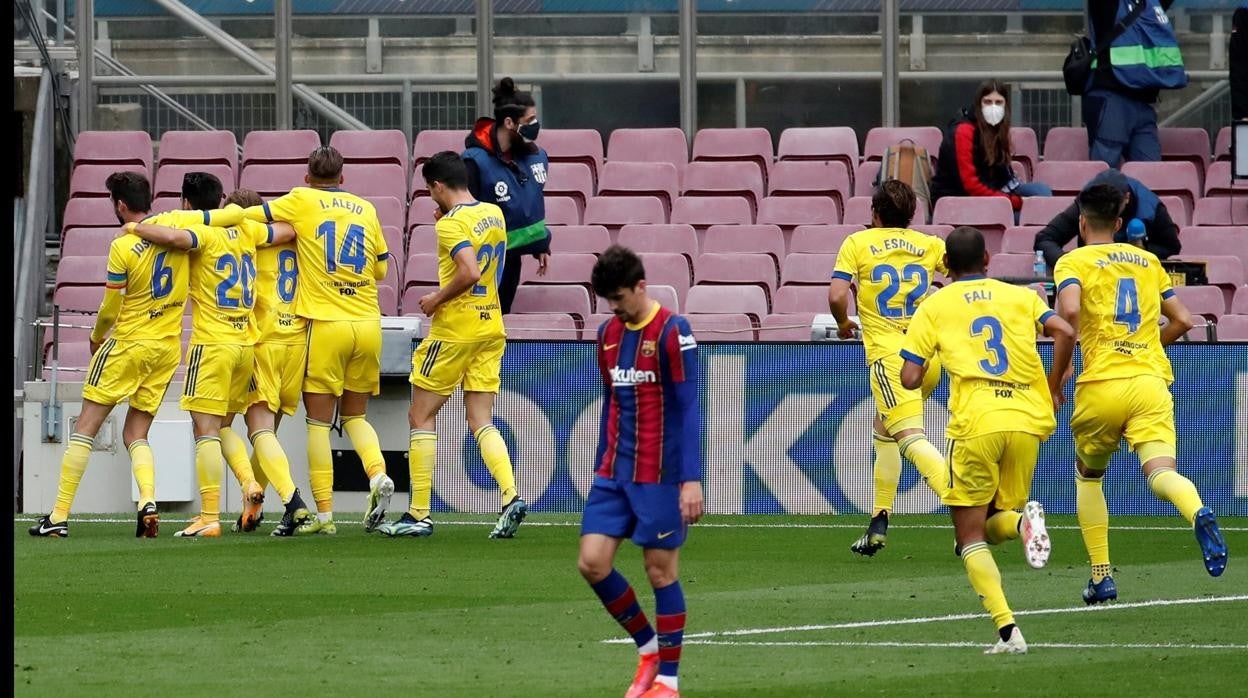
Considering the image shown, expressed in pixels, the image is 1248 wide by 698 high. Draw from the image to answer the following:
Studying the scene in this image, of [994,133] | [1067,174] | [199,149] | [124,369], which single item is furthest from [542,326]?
[1067,174]

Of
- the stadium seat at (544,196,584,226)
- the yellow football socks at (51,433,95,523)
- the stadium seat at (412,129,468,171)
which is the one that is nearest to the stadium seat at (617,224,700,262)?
the stadium seat at (544,196,584,226)

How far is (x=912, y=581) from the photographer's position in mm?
10141

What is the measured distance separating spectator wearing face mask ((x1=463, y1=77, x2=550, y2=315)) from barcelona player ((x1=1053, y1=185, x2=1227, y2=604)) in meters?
6.08

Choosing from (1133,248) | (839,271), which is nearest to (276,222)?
(839,271)

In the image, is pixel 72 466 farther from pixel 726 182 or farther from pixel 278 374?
pixel 726 182

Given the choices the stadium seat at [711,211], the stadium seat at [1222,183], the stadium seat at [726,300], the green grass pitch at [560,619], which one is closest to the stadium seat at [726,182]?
the stadium seat at [711,211]

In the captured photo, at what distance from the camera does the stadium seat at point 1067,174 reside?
55.9 feet

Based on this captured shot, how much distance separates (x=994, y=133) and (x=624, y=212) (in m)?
3.07

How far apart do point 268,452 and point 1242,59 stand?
861cm

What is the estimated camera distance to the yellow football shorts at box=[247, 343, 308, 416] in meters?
12.4

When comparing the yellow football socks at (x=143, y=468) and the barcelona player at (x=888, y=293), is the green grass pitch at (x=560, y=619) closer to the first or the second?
the yellow football socks at (x=143, y=468)

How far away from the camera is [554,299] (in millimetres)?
16203

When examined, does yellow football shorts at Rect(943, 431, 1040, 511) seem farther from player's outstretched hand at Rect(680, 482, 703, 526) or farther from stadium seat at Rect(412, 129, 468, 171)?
stadium seat at Rect(412, 129, 468, 171)

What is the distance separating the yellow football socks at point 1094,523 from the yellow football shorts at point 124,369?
556 centimetres
